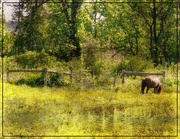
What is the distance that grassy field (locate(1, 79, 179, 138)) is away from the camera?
34.2 ft

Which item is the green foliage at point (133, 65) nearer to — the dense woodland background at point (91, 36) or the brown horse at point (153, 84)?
the dense woodland background at point (91, 36)

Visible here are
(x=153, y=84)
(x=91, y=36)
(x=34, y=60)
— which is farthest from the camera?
(x=91, y=36)

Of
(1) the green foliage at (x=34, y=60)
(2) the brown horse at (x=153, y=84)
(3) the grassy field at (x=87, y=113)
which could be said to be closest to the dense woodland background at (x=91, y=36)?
(1) the green foliage at (x=34, y=60)

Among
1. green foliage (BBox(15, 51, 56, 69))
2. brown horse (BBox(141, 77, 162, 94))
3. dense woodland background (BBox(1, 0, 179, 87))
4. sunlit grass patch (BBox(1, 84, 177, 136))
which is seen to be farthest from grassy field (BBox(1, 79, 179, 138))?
green foliage (BBox(15, 51, 56, 69))

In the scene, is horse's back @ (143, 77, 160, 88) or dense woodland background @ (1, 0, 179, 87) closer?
horse's back @ (143, 77, 160, 88)

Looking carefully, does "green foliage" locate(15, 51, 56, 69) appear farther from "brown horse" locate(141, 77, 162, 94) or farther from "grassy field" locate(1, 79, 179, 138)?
"brown horse" locate(141, 77, 162, 94)

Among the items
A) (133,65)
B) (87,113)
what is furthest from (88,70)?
(87,113)

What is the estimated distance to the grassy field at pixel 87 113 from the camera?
10430 millimetres

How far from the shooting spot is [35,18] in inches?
1388

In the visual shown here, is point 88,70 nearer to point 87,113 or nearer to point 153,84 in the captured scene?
→ point 153,84

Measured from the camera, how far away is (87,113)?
44.5 feet

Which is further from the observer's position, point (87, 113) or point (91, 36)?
point (91, 36)

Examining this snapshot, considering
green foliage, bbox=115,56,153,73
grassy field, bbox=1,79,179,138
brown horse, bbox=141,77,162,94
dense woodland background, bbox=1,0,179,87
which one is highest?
dense woodland background, bbox=1,0,179,87

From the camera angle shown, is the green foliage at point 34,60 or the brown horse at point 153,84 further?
the green foliage at point 34,60
